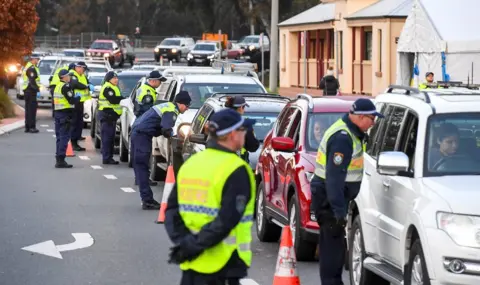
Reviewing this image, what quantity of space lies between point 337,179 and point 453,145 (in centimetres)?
100

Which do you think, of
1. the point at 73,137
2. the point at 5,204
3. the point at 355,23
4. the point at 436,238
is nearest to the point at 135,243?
the point at 5,204

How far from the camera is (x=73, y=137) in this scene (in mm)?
27375

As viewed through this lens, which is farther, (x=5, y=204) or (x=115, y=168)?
(x=115, y=168)

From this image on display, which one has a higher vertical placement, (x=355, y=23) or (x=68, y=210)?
(x=355, y=23)

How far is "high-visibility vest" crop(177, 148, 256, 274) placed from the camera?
23.7 ft

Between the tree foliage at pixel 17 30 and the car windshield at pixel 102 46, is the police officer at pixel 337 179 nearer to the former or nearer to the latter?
the tree foliage at pixel 17 30

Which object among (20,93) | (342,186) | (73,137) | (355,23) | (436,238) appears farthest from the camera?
(20,93)

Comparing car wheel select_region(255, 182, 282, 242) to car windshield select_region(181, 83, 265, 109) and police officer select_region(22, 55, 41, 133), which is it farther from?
police officer select_region(22, 55, 41, 133)

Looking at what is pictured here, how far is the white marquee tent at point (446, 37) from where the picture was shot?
26.7 m

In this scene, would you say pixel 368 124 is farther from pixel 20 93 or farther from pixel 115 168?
pixel 20 93

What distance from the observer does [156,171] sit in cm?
2111

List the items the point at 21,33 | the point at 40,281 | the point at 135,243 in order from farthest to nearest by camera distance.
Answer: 1. the point at 21,33
2. the point at 135,243
3. the point at 40,281

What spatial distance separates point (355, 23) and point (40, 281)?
36.7 m

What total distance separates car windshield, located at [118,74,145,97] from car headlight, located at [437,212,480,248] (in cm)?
2017
